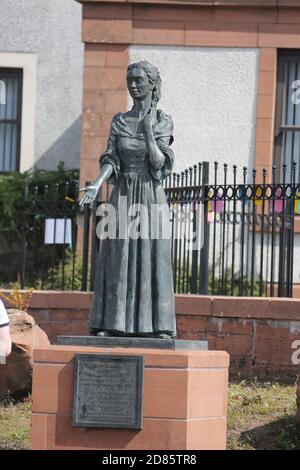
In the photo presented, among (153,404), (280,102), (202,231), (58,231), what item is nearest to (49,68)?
(280,102)

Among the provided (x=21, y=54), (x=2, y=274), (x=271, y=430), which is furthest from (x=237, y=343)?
(x=21, y=54)

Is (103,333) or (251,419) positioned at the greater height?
(103,333)

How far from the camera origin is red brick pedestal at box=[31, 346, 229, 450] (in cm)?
909

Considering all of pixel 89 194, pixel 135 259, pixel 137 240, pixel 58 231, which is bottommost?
pixel 135 259

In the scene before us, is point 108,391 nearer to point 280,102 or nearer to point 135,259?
point 135,259

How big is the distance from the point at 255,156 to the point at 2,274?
402 centimetres

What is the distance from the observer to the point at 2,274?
698 inches

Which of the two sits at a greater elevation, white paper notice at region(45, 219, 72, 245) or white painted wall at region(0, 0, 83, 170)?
white painted wall at region(0, 0, 83, 170)

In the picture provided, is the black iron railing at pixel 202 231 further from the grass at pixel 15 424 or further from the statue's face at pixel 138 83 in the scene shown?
the statue's face at pixel 138 83

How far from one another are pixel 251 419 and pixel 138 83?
3.10 metres

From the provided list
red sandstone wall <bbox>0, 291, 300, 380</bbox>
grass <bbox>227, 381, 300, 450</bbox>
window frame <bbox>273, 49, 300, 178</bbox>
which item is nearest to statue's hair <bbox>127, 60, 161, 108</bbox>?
grass <bbox>227, 381, 300, 450</bbox>

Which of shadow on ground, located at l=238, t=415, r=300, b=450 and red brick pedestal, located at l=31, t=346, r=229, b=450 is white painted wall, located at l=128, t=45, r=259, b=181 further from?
red brick pedestal, located at l=31, t=346, r=229, b=450

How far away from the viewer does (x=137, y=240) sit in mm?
9711

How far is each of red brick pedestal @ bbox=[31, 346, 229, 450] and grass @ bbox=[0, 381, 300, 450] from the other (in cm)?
88
